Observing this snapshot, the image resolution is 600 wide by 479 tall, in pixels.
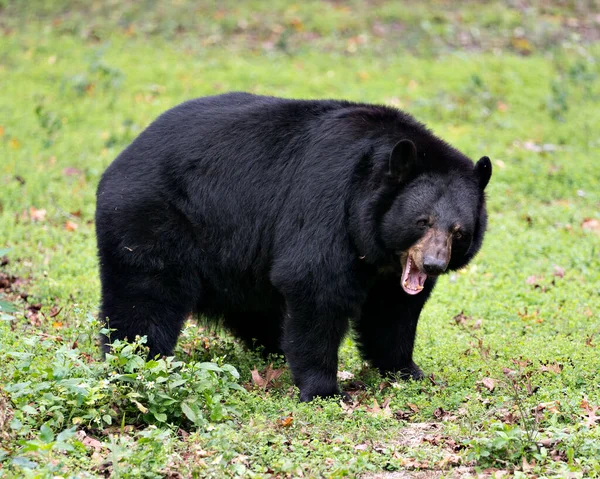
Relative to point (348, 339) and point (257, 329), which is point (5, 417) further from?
point (348, 339)

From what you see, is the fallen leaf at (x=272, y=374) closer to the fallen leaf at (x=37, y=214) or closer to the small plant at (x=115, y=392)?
the small plant at (x=115, y=392)

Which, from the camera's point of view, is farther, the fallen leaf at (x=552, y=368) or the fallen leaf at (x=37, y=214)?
the fallen leaf at (x=37, y=214)

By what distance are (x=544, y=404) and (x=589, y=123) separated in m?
8.72

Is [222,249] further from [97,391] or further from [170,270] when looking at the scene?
[97,391]

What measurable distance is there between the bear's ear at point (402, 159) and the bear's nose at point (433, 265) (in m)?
0.58

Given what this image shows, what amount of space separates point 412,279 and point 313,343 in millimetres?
782

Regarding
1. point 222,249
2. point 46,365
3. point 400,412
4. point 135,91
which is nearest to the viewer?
point 46,365

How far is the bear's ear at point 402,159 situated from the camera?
541 centimetres

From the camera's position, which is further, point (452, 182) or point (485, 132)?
point (485, 132)

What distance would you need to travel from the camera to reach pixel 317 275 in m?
5.58

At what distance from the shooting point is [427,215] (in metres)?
5.48

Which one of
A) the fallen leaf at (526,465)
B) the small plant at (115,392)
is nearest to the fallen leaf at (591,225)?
the fallen leaf at (526,465)

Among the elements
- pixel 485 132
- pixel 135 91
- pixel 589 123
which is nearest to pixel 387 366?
pixel 485 132

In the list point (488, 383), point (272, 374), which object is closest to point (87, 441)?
point (272, 374)
